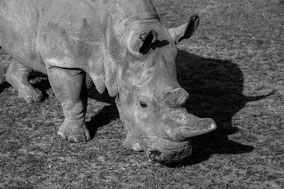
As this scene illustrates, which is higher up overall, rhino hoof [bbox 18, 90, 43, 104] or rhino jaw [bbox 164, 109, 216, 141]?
rhino jaw [bbox 164, 109, 216, 141]

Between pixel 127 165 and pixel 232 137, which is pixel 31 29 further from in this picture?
pixel 232 137

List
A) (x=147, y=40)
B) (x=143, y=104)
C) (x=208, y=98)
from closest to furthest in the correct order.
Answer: (x=147, y=40), (x=143, y=104), (x=208, y=98)

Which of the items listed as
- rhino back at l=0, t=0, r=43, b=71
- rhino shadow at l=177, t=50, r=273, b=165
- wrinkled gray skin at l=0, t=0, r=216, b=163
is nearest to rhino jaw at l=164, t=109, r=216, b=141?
wrinkled gray skin at l=0, t=0, r=216, b=163

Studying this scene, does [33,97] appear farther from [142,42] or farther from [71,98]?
[142,42]


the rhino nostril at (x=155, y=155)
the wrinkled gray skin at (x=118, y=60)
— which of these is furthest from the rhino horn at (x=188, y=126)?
the rhino nostril at (x=155, y=155)

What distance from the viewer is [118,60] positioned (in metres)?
6.19

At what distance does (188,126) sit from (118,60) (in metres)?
1.00

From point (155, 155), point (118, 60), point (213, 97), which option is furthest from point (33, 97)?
point (155, 155)

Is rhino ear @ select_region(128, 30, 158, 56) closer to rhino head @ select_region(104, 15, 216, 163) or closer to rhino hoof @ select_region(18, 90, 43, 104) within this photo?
rhino head @ select_region(104, 15, 216, 163)

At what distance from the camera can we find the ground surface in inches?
251

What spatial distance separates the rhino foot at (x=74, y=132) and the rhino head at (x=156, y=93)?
0.93m

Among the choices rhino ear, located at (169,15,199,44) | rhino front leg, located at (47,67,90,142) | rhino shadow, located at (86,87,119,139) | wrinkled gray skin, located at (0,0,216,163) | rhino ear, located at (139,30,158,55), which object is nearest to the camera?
rhino ear, located at (139,30,158,55)

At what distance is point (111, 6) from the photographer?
6273mm

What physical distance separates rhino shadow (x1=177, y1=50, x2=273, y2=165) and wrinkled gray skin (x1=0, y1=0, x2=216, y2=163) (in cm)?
82
